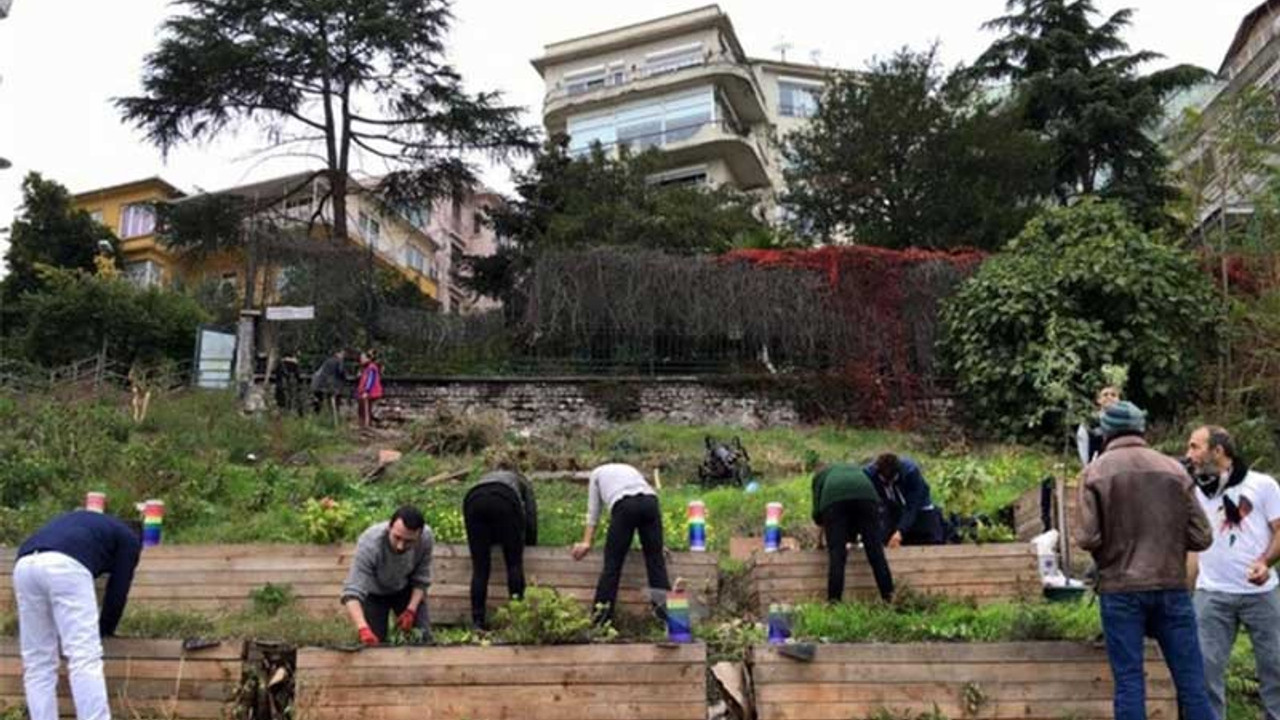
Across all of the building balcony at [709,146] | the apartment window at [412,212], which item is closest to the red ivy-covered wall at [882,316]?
the apartment window at [412,212]

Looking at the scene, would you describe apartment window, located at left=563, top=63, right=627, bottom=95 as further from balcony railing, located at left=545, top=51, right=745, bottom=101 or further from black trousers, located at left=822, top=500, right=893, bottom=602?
black trousers, located at left=822, top=500, right=893, bottom=602

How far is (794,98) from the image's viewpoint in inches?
1809

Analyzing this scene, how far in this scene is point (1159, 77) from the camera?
89.0ft

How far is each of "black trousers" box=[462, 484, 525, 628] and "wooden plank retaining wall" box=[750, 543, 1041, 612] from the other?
6.41 feet

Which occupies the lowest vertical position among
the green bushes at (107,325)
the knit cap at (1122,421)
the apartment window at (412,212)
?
the knit cap at (1122,421)

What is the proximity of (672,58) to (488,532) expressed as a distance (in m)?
37.6

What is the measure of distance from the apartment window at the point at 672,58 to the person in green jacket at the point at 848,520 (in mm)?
35240

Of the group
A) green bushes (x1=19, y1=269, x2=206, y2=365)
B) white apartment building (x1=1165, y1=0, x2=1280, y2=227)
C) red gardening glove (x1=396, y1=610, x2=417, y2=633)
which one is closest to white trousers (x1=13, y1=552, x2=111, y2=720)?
red gardening glove (x1=396, y1=610, x2=417, y2=633)

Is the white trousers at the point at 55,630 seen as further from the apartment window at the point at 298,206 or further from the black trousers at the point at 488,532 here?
the apartment window at the point at 298,206

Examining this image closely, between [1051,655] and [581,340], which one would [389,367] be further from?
[1051,655]

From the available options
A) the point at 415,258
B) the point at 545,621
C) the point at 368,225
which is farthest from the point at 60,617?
the point at 415,258

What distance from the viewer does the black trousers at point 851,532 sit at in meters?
7.67

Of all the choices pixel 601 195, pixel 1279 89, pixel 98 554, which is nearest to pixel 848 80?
pixel 601 195

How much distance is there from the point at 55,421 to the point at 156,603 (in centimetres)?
Result: 734
